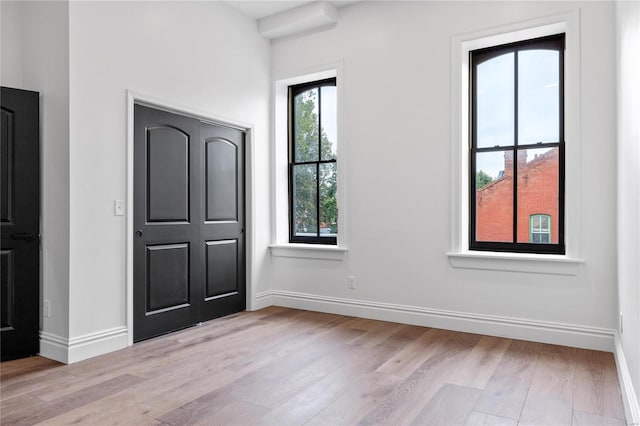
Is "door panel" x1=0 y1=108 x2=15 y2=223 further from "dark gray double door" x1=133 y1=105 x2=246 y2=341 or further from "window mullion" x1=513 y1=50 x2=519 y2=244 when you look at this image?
"window mullion" x1=513 y1=50 x2=519 y2=244

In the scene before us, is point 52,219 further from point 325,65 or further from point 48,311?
point 325,65

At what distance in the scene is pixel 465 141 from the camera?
3.88m

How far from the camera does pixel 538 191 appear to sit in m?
3.65

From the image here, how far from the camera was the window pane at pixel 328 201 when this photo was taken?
187 inches

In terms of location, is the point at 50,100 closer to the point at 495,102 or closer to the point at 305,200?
the point at 305,200

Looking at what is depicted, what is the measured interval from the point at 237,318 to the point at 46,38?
2838 mm

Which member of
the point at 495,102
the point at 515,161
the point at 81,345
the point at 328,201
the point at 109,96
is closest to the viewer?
the point at 81,345

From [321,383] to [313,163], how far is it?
2.71 meters

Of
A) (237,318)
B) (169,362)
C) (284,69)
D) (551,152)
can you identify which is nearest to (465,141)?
(551,152)

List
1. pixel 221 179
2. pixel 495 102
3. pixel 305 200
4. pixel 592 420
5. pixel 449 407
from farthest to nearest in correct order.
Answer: pixel 305 200 → pixel 221 179 → pixel 495 102 → pixel 449 407 → pixel 592 420

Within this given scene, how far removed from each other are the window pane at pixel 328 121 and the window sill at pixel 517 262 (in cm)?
173

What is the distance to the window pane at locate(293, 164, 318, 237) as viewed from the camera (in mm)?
4895

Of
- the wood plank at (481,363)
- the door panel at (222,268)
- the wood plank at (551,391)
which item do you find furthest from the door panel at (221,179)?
the wood plank at (551,391)

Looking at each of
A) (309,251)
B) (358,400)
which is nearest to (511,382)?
(358,400)
